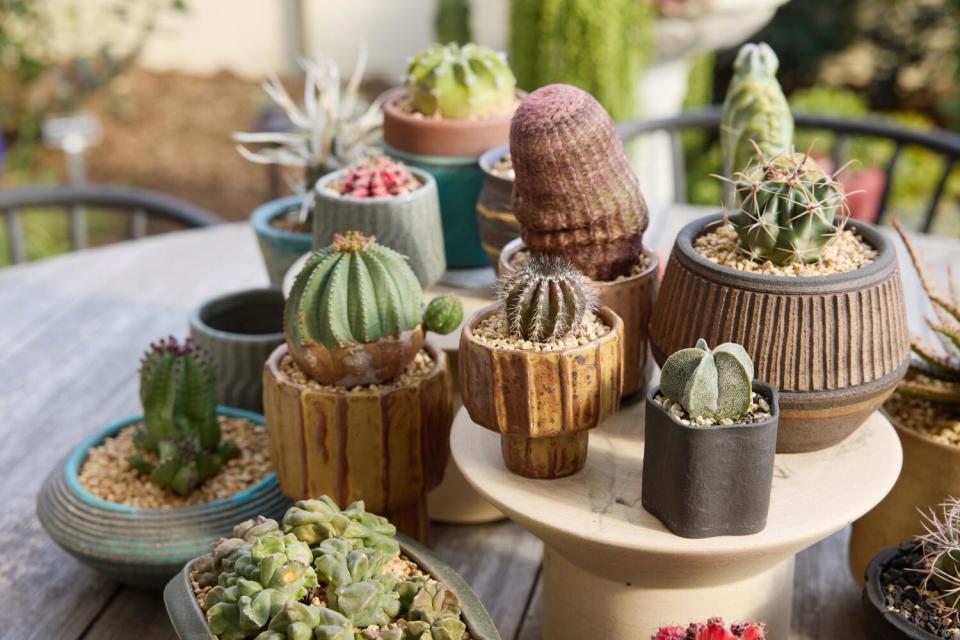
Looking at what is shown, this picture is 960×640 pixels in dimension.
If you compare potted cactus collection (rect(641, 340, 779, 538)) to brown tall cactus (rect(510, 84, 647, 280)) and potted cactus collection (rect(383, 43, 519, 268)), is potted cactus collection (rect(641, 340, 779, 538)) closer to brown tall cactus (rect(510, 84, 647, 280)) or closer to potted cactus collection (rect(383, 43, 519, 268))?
brown tall cactus (rect(510, 84, 647, 280))

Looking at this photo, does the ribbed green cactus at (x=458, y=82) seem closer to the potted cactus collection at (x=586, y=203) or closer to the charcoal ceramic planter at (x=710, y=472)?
the potted cactus collection at (x=586, y=203)

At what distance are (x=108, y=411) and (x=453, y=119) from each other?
759 mm

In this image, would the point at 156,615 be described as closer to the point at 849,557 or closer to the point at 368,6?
the point at 849,557

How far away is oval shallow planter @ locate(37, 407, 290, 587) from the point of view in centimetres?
134

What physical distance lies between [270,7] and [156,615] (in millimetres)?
4787

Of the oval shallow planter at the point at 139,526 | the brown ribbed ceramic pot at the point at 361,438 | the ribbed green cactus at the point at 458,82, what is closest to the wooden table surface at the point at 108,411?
the oval shallow planter at the point at 139,526

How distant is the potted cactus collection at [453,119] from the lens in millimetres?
1634

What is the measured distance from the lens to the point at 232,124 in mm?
5730

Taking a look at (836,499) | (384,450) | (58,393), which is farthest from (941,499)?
(58,393)

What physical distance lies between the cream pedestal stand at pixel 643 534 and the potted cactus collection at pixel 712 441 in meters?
0.03

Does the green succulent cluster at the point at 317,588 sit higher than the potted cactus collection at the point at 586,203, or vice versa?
the potted cactus collection at the point at 586,203


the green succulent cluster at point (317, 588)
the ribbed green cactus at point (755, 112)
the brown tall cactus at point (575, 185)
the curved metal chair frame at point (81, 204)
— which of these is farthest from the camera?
the curved metal chair frame at point (81, 204)

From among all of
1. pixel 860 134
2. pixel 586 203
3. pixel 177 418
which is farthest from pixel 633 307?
pixel 860 134

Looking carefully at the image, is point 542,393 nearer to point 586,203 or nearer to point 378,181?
point 586,203
